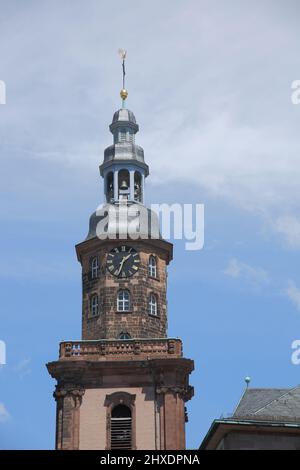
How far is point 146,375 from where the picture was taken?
70.2 m

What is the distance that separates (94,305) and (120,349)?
4.68m

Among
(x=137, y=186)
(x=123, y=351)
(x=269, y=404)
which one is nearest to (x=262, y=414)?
(x=269, y=404)

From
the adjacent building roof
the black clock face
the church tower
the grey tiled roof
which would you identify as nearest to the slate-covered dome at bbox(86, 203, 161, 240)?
the church tower

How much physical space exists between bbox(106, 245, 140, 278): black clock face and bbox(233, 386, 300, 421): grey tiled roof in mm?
21105

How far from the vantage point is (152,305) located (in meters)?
74.8

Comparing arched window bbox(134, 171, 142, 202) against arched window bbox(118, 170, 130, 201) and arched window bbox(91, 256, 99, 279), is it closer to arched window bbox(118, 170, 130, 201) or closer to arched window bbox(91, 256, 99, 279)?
arched window bbox(118, 170, 130, 201)

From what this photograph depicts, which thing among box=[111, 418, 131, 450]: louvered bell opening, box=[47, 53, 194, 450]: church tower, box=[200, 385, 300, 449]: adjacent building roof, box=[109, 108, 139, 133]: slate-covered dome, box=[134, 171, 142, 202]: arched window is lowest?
box=[200, 385, 300, 449]: adjacent building roof

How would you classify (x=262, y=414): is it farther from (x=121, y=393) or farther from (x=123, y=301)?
(x=123, y=301)

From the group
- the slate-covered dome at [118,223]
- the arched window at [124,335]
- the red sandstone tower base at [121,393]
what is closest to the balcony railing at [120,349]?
the red sandstone tower base at [121,393]

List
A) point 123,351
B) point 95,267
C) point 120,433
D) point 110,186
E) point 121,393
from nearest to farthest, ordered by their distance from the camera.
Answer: point 120,433, point 121,393, point 123,351, point 95,267, point 110,186

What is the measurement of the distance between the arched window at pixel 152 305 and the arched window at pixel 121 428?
694 cm

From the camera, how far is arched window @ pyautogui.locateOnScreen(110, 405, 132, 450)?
68.6m
